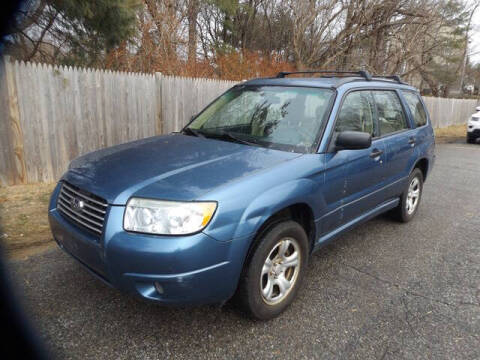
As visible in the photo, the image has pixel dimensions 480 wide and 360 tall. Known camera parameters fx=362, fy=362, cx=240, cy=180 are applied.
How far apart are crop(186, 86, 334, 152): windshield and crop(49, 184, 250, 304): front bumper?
119 cm

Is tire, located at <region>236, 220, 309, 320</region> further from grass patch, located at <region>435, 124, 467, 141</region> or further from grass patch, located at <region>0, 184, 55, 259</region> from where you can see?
grass patch, located at <region>435, 124, 467, 141</region>

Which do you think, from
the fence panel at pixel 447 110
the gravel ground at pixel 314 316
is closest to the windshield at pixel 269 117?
the gravel ground at pixel 314 316

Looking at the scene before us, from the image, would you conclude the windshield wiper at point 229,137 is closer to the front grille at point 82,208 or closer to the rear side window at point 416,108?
the front grille at point 82,208

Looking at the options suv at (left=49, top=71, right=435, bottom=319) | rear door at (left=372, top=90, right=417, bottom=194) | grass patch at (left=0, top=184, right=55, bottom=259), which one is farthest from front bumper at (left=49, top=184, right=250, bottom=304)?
rear door at (left=372, top=90, right=417, bottom=194)

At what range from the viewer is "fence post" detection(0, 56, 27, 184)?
207 inches

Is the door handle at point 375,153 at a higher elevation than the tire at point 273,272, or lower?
higher

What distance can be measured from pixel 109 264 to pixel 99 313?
0.71 meters

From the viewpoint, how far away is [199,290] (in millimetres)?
2215

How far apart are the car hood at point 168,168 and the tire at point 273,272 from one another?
509 millimetres

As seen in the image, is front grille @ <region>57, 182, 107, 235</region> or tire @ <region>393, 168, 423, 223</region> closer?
front grille @ <region>57, 182, 107, 235</region>

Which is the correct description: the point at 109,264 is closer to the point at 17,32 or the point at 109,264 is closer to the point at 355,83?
the point at 355,83

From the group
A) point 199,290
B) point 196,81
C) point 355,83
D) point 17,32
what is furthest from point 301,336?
point 17,32

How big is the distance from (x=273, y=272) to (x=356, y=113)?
184cm

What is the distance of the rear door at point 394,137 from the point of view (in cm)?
393
